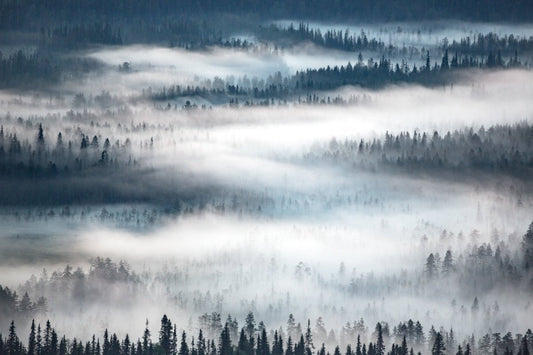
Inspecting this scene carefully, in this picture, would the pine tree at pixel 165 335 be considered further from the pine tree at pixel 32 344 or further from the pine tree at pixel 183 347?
the pine tree at pixel 32 344

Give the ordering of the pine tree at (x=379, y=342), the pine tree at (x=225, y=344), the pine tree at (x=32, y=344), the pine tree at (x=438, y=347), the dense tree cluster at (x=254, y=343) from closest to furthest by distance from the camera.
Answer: the pine tree at (x=32, y=344)
the dense tree cluster at (x=254, y=343)
the pine tree at (x=225, y=344)
the pine tree at (x=379, y=342)
the pine tree at (x=438, y=347)

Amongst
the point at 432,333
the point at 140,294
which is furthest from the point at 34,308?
the point at 432,333

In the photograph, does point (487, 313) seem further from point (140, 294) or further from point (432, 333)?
point (140, 294)

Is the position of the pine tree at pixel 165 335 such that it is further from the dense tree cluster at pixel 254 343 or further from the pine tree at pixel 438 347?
the pine tree at pixel 438 347

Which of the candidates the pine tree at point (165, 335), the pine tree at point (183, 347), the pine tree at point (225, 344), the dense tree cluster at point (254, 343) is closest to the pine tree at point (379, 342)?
the dense tree cluster at point (254, 343)

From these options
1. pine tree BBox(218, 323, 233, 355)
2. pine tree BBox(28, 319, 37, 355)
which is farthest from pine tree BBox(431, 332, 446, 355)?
pine tree BBox(28, 319, 37, 355)

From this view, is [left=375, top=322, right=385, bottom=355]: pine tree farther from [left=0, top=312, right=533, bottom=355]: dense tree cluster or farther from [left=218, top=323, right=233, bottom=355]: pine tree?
[left=218, top=323, right=233, bottom=355]: pine tree

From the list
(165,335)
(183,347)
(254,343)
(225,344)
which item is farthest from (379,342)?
(165,335)

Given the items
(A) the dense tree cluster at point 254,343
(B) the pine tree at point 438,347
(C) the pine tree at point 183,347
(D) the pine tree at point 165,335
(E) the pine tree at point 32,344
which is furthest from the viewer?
(B) the pine tree at point 438,347

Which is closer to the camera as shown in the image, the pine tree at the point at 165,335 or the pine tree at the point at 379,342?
the pine tree at the point at 165,335

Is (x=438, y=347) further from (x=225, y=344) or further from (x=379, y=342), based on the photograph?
(x=225, y=344)

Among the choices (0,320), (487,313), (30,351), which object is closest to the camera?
(30,351)
